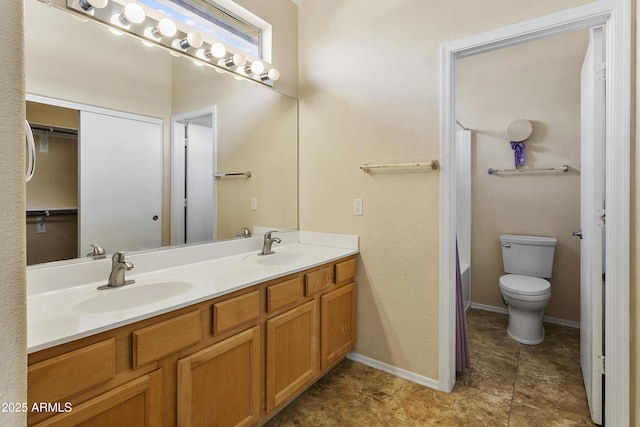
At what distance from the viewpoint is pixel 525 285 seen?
258cm

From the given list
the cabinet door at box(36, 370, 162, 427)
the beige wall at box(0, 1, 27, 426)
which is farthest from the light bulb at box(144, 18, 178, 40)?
the cabinet door at box(36, 370, 162, 427)

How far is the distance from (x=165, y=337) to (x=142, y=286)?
0.40 m

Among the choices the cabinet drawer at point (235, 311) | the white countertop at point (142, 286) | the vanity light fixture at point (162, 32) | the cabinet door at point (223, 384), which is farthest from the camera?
the vanity light fixture at point (162, 32)

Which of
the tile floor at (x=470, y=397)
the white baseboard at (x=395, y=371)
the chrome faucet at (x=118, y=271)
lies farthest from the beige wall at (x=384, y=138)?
the chrome faucet at (x=118, y=271)

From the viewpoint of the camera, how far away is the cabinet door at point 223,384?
121cm

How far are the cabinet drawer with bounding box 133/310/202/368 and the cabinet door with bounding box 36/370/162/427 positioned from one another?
74 mm

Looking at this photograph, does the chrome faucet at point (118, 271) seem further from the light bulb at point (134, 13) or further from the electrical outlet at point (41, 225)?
the light bulb at point (134, 13)

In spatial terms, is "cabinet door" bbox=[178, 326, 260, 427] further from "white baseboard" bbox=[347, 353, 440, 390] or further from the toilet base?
the toilet base

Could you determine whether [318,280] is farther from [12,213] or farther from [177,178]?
[12,213]

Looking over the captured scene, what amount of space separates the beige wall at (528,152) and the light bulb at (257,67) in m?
2.18

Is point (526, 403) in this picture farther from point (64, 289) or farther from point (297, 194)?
point (64, 289)

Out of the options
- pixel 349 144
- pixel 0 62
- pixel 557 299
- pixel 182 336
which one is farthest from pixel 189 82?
pixel 557 299

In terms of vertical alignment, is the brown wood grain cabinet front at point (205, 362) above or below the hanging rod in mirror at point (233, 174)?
below

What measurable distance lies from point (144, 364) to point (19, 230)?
0.78 m
